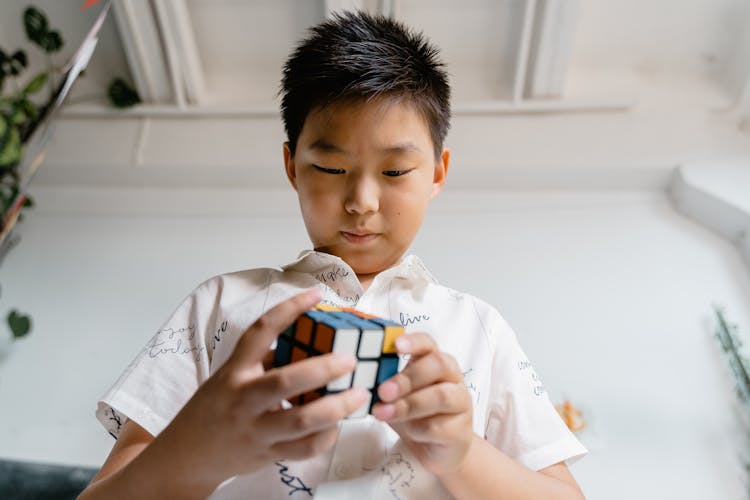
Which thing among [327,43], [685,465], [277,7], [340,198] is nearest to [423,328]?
[340,198]

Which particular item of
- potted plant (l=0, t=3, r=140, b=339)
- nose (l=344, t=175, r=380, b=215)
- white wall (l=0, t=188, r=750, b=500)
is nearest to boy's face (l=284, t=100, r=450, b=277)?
nose (l=344, t=175, r=380, b=215)

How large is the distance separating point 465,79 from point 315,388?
1725 mm

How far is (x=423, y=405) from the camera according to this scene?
0.53 metres

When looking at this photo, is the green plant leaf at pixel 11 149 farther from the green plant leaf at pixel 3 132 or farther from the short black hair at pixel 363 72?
the short black hair at pixel 363 72

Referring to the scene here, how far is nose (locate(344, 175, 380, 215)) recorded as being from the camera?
0.79m

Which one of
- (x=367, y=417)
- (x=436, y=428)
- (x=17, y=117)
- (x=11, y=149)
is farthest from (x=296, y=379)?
(x=17, y=117)

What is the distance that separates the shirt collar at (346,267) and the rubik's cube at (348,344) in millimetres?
304

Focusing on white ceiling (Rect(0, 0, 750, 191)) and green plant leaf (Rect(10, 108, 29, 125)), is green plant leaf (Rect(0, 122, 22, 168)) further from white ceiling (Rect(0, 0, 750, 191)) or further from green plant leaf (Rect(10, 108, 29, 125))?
white ceiling (Rect(0, 0, 750, 191))

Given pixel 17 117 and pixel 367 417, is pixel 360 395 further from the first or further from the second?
pixel 17 117

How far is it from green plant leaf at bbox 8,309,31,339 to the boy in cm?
98

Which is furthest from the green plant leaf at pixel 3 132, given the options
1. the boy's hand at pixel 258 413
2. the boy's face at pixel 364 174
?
the boy's hand at pixel 258 413

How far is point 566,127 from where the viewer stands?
1.89 metres

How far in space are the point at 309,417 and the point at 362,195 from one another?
381 mm

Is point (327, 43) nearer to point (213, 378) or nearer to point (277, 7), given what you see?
point (213, 378)
